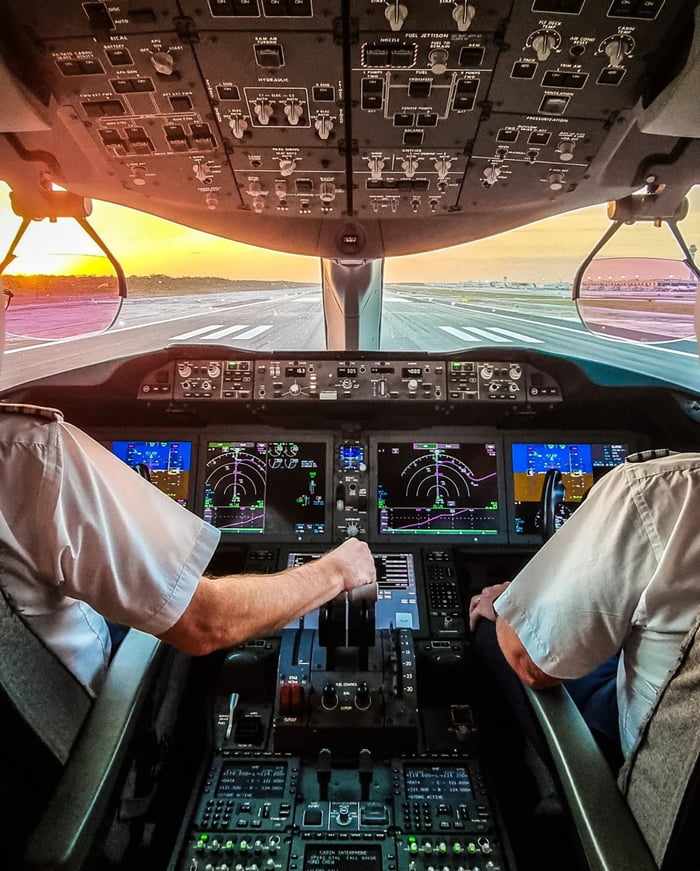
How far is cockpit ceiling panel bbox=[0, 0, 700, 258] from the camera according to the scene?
127cm

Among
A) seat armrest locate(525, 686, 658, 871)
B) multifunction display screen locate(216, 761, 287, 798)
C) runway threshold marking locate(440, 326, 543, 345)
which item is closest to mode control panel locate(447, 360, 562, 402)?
runway threshold marking locate(440, 326, 543, 345)

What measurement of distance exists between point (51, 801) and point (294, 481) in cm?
150

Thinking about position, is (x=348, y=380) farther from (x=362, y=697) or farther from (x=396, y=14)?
→ (x=396, y=14)

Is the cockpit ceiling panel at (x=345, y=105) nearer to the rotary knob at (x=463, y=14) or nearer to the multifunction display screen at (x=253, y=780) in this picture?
the rotary knob at (x=463, y=14)

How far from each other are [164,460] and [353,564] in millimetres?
1161

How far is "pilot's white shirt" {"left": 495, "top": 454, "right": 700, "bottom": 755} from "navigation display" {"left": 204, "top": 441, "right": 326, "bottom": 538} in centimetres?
131

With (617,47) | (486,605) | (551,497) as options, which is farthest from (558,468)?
(617,47)

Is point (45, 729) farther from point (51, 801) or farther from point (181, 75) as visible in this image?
point (181, 75)

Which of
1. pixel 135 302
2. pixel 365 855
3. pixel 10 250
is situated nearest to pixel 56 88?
pixel 10 250

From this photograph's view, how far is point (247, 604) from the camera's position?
1.22 metres

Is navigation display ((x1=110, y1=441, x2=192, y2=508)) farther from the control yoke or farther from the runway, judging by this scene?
the control yoke

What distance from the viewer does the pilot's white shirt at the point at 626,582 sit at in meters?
0.97

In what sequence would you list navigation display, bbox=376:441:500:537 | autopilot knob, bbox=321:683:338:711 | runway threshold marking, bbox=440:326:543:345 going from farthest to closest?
1. runway threshold marking, bbox=440:326:543:345
2. navigation display, bbox=376:441:500:537
3. autopilot knob, bbox=321:683:338:711

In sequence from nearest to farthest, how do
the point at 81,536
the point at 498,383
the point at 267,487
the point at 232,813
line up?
1. the point at 81,536
2. the point at 232,813
3. the point at 498,383
4. the point at 267,487
